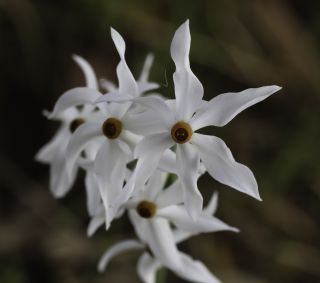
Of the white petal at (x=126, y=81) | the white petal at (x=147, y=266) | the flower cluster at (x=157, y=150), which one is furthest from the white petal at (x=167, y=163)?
the white petal at (x=147, y=266)

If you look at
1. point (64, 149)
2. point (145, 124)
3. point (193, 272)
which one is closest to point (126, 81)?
point (145, 124)

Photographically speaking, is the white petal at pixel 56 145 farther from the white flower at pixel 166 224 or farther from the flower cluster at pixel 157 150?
the white flower at pixel 166 224

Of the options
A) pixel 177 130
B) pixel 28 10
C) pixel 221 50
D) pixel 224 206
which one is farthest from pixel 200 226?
pixel 28 10

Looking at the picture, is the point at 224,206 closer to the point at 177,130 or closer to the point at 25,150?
the point at 25,150

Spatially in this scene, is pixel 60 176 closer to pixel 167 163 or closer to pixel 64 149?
pixel 64 149

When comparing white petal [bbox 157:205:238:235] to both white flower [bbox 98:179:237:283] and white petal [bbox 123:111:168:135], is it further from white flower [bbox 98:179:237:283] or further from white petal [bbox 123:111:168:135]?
white petal [bbox 123:111:168:135]

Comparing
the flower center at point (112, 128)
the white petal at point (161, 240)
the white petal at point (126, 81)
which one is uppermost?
the white petal at point (126, 81)
